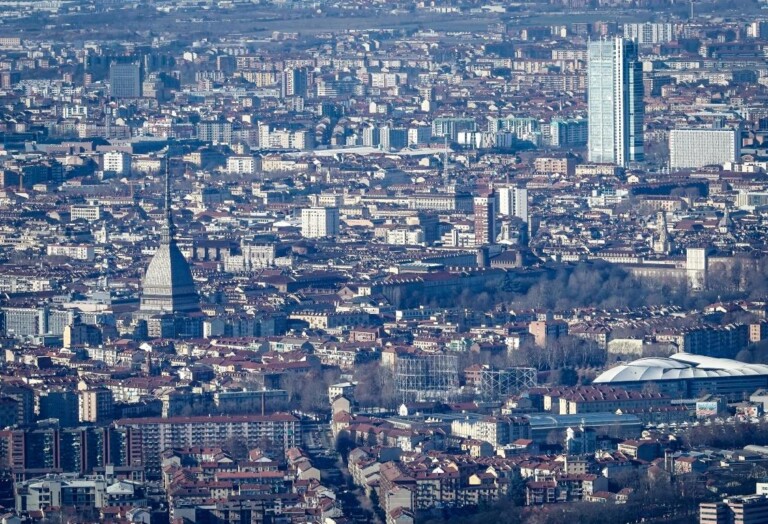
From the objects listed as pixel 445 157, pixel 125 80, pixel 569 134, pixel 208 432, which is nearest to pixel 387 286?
pixel 208 432

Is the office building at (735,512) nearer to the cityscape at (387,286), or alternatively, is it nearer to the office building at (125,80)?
the cityscape at (387,286)

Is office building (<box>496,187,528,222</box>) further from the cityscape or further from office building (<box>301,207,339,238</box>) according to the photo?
office building (<box>301,207,339,238</box>)

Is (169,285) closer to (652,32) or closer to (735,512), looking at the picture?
(735,512)

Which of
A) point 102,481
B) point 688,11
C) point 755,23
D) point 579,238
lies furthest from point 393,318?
point 688,11

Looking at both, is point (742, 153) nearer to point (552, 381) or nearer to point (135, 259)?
point (135, 259)

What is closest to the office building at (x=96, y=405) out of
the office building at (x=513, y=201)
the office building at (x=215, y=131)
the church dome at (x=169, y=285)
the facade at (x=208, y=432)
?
the facade at (x=208, y=432)
